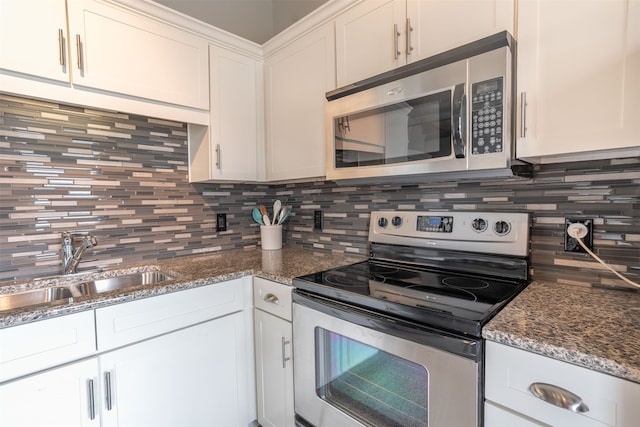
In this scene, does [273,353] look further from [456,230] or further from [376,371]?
[456,230]

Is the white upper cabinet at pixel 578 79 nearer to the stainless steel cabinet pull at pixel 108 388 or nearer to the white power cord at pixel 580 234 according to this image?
the white power cord at pixel 580 234

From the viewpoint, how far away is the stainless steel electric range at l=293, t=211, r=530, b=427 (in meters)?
0.86

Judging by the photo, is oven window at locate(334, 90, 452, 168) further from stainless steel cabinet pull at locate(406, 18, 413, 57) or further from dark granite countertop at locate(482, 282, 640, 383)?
dark granite countertop at locate(482, 282, 640, 383)

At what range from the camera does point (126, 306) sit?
1185mm

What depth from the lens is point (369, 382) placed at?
3.62ft

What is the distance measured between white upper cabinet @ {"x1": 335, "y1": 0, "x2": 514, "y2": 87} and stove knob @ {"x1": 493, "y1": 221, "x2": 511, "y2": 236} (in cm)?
70

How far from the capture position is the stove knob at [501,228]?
4.13 ft

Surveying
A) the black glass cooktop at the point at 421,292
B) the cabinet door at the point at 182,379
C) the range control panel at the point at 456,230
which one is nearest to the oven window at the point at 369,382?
the black glass cooktop at the point at 421,292

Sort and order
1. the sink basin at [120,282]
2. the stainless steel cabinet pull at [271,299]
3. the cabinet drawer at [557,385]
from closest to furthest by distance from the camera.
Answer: the cabinet drawer at [557,385], the stainless steel cabinet pull at [271,299], the sink basin at [120,282]

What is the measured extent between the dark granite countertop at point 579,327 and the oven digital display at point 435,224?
42 cm

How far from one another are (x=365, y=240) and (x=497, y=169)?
89cm

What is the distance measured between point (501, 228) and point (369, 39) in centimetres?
99

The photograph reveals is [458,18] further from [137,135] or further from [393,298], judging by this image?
[137,135]

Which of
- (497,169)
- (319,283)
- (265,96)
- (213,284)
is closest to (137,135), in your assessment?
(265,96)
